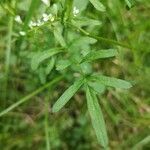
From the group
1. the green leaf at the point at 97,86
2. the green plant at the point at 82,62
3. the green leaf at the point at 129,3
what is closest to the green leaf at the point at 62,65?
the green plant at the point at 82,62

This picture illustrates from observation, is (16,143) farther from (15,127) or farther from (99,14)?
(99,14)

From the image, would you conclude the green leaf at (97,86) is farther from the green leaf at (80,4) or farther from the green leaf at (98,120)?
the green leaf at (80,4)

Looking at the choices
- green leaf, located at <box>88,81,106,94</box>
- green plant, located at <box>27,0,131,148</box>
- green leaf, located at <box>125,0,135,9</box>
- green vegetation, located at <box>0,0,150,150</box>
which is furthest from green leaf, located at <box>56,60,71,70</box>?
green vegetation, located at <box>0,0,150,150</box>

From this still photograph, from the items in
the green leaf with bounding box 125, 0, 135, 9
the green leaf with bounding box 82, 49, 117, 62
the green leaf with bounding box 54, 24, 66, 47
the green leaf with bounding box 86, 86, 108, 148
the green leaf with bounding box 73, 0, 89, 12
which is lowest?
the green leaf with bounding box 86, 86, 108, 148

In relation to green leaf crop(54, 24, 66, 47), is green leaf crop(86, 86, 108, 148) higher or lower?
lower

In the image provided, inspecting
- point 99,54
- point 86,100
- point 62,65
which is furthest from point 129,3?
point 86,100

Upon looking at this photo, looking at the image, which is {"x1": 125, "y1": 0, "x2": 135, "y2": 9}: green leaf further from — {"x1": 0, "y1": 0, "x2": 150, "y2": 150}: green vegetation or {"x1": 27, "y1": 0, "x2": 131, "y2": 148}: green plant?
{"x1": 0, "y1": 0, "x2": 150, "y2": 150}: green vegetation

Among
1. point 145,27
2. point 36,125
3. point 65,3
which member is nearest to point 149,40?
point 145,27

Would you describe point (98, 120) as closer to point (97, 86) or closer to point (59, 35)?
point (97, 86)
